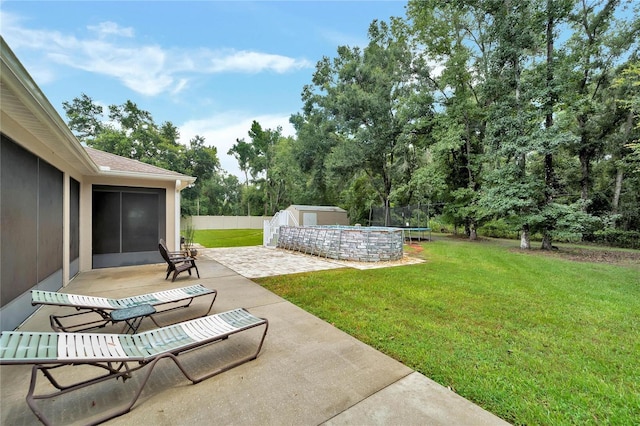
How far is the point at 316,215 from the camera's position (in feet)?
59.9

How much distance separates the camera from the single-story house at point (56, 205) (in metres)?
2.87

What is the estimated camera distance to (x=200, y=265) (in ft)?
24.9

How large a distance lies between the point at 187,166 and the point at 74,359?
84.5 ft

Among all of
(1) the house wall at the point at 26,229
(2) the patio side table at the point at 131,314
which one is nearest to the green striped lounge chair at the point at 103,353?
(2) the patio side table at the point at 131,314

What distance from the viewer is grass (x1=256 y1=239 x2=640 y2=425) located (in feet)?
7.03

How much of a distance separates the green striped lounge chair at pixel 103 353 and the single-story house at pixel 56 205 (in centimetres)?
168

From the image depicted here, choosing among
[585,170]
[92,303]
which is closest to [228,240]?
[92,303]

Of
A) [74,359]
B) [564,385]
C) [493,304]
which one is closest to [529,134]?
[493,304]

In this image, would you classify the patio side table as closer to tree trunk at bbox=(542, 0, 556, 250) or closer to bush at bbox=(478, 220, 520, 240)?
tree trunk at bbox=(542, 0, 556, 250)

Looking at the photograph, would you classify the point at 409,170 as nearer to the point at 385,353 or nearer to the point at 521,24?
the point at 521,24

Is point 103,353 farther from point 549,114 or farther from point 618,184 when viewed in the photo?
point 618,184

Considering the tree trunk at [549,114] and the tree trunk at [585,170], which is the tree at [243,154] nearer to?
the tree trunk at [549,114]

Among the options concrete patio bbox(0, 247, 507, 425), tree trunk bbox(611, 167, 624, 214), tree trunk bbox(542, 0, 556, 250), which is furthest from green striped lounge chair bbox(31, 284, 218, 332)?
tree trunk bbox(611, 167, 624, 214)

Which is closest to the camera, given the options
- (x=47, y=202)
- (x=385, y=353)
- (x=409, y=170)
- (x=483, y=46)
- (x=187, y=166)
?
(x=385, y=353)
